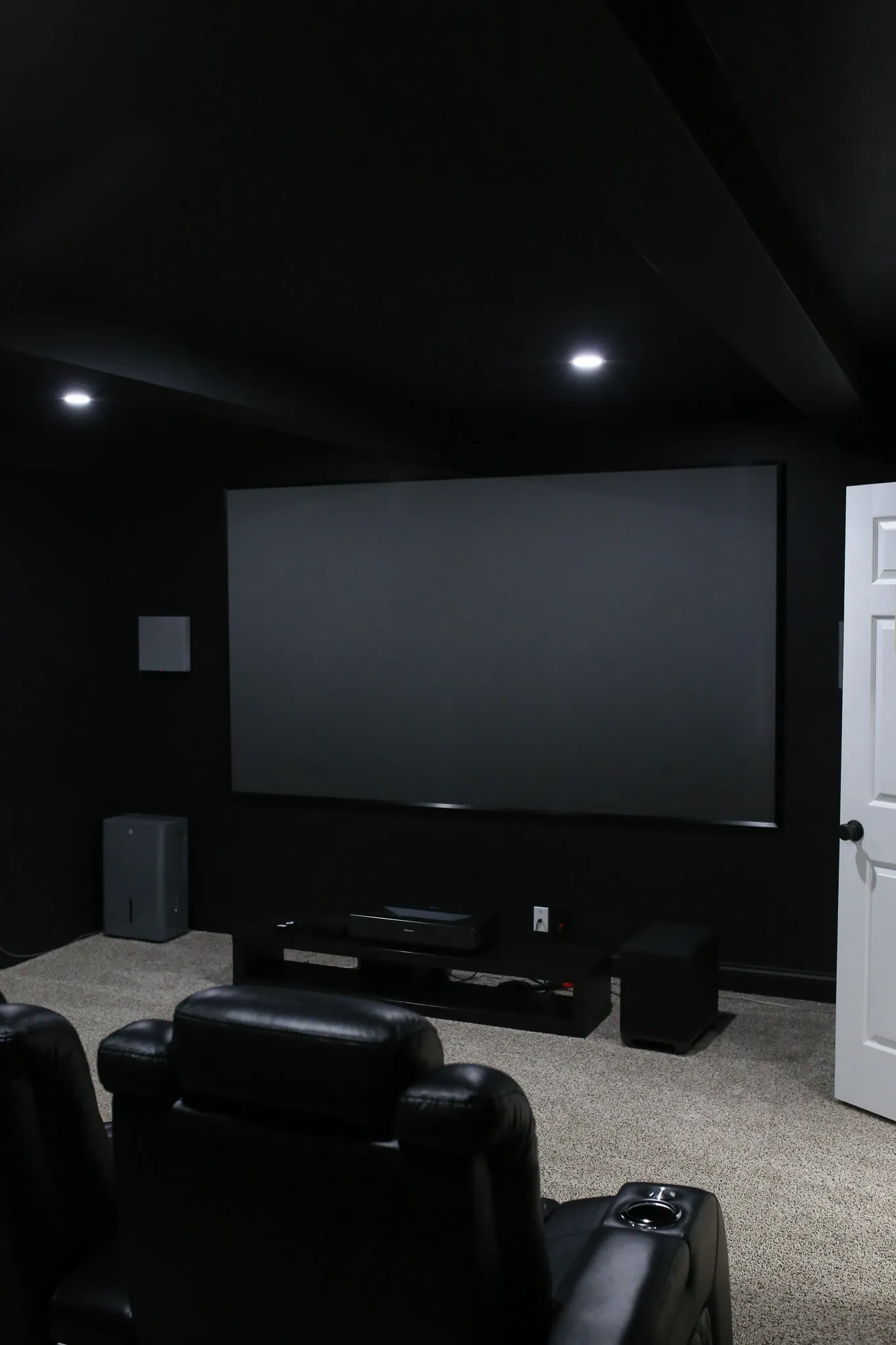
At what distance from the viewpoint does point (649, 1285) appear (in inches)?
73.4

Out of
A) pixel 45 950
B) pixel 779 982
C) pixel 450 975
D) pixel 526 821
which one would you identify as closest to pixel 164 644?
pixel 45 950

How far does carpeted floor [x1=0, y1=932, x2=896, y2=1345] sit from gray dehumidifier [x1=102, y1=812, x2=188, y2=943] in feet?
1.77

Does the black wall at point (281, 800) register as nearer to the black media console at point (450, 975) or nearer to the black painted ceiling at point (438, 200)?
the black media console at point (450, 975)

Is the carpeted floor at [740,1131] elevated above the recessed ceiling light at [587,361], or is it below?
below

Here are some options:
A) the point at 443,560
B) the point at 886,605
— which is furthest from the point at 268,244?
the point at 443,560

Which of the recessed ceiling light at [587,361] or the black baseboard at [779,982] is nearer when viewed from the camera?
the recessed ceiling light at [587,361]

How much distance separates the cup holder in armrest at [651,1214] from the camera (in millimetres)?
2066

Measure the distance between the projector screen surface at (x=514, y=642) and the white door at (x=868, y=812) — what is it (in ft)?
3.62

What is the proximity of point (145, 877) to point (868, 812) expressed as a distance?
3.82 metres

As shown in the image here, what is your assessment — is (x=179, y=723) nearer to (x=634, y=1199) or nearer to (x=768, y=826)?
(x=768, y=826)

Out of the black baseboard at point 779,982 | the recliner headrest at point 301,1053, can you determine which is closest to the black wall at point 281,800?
the black baseboard at point 779,982

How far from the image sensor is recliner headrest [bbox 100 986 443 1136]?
1.61 metres

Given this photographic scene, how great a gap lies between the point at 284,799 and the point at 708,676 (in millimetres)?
2337

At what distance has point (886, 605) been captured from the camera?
399cm
